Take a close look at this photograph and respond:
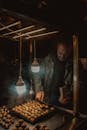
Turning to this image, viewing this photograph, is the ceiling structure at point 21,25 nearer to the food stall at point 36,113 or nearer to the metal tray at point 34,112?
the food stall at point 36,113

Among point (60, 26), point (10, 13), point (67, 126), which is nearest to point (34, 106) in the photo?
point (67, 126)

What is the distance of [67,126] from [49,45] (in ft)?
13.5

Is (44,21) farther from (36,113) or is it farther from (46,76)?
(46,76)


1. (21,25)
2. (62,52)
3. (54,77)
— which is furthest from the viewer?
(54,77)

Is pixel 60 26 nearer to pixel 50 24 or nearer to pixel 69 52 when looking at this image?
pixel 50 24

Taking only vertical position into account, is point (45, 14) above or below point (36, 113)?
above

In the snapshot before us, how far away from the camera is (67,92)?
536cm

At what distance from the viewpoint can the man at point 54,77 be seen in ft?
18.7

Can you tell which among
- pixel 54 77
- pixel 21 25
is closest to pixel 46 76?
pixel 54 77

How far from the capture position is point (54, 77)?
6.27m

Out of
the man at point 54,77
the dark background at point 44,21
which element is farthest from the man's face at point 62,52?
the dark background at point 44,21

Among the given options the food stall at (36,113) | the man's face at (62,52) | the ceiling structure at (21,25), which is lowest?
the food stall at (36,113)

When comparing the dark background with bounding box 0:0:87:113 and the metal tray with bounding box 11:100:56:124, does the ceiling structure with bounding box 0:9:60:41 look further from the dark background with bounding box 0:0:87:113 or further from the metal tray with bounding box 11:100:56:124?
the metal tray with bounding box 11:100:56:124

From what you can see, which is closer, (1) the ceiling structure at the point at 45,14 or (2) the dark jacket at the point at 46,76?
(1) the ceiling structure at the point at 45,14
